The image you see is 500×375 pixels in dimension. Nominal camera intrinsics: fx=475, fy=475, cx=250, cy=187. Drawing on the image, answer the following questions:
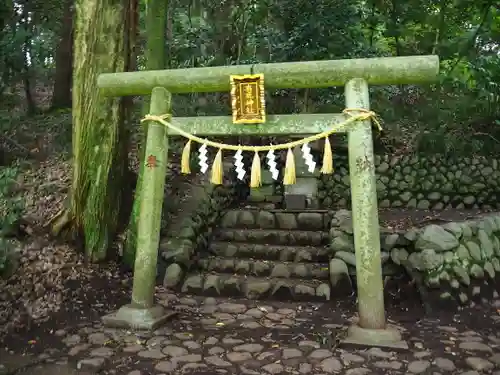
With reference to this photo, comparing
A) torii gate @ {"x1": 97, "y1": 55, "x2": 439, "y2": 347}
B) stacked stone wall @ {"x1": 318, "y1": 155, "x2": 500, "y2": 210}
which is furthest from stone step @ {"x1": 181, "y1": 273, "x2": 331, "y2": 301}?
stacked stone wall @ {"x1": 318, "y1": 155, "x2": 500, "y2": 210}

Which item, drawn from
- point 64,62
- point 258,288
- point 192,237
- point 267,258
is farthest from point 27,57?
point 258,288

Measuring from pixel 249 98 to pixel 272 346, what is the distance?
7.16 feet

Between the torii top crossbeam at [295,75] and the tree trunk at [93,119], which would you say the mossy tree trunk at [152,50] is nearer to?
the tree trunk at [93,119]

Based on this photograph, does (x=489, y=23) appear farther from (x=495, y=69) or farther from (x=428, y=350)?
(x=428, y=350)

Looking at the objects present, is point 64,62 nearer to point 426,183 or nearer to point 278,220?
point 278,220

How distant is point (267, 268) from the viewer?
5.90 m

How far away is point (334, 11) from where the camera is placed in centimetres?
794

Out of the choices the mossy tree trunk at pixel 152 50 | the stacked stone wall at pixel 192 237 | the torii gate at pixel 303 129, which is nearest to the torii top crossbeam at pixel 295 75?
the torii gate at pixel 303 129

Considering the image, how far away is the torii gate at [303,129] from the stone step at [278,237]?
7.59 feet

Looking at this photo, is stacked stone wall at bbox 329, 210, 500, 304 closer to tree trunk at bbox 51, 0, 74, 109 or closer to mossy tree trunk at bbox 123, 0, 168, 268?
mossy tree trunk at bbox 123, 0, 168, 268

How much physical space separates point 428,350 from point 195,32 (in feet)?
23.4

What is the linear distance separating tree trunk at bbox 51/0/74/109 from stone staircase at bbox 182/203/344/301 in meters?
4.82

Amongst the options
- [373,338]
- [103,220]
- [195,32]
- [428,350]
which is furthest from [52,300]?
[195,32]

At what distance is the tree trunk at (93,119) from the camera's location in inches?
217
